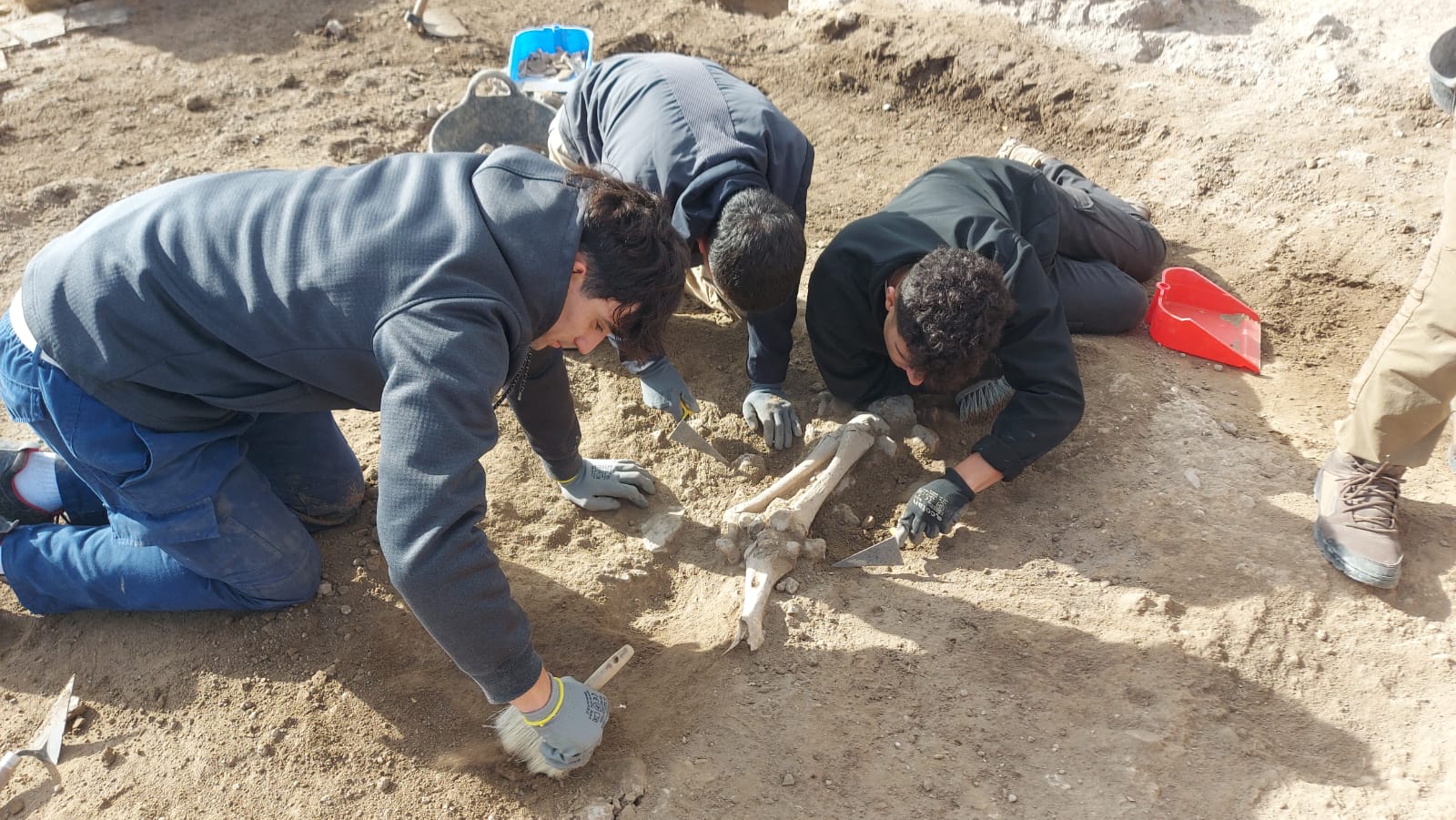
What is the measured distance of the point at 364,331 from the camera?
5.99ft

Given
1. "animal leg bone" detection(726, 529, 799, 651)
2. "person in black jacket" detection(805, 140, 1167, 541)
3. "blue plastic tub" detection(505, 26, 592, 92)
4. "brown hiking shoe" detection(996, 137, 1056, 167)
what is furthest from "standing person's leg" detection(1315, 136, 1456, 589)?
"blue plastic tub" detection(505, 26, 592, 92)

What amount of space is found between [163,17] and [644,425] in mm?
5109

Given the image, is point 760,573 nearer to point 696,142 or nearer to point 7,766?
point 696,142

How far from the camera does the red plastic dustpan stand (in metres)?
3.59

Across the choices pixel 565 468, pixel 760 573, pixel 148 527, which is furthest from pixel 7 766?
pixel 760 573

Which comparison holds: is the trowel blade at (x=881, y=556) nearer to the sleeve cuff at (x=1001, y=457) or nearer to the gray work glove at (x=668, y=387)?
the sleeve cuff at (x=1001, y=457)

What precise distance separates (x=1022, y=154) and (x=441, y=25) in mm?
Result: 3981

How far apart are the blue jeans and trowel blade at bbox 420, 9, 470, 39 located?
4.03 m

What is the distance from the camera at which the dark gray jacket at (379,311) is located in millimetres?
1717

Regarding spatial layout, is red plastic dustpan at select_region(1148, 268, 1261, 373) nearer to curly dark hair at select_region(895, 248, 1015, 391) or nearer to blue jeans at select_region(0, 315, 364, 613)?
curly dark hair at select_region(895, 248, 1015, 391)

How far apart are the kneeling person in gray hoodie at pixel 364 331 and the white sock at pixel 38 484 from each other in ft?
1.90

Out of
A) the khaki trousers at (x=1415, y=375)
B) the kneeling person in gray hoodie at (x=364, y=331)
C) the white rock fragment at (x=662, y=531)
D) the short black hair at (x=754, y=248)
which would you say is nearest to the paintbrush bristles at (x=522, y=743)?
the kneeling person in gray hoodie at (x=364, y=331)

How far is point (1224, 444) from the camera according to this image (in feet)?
10.3

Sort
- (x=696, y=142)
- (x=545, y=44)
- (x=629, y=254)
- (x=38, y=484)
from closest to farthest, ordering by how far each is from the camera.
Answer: (x=629, y=254) → (x=38, y=484) → (x=696, y=142) → (x=545, y=44)
